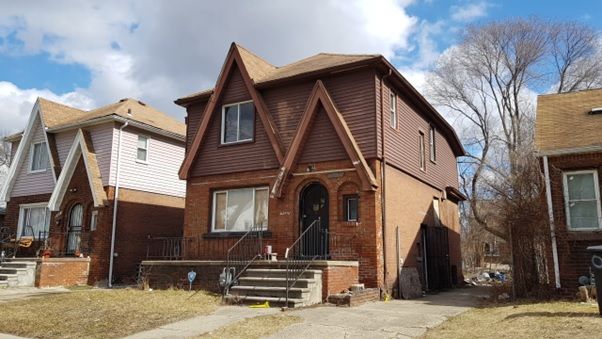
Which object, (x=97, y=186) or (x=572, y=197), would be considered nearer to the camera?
(x=572, y=197)

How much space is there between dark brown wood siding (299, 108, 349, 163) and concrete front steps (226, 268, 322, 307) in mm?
4123

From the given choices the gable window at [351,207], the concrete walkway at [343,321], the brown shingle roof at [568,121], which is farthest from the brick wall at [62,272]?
the brown shingle roof at [568,121]

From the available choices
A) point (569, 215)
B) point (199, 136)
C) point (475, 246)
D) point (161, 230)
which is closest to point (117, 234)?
point (161, 230)

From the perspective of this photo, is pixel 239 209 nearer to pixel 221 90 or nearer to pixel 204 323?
pixel 221 90

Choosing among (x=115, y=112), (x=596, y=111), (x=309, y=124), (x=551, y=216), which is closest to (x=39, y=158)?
(x=115, y=112)

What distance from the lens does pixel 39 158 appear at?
82.4 ft

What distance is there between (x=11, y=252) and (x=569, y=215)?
23.9m

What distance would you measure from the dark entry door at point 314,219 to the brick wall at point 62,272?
389 inches

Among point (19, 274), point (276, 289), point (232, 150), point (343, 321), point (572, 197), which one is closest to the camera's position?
point (343, 321)

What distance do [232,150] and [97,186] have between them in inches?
271

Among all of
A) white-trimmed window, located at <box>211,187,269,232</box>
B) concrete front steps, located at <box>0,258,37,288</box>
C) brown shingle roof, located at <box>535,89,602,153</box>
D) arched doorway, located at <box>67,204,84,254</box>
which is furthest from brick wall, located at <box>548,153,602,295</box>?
arched doorway, located at <box>67,204,84,254</box>

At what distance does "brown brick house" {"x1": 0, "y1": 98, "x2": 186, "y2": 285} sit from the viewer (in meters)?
21.5

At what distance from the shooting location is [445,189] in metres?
23.5

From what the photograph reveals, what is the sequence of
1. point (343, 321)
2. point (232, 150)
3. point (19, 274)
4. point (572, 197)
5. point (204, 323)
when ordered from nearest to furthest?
point (204, 323)
point (343, 321)
point (572, 197)
point (232, 150)
point (19, 274)
